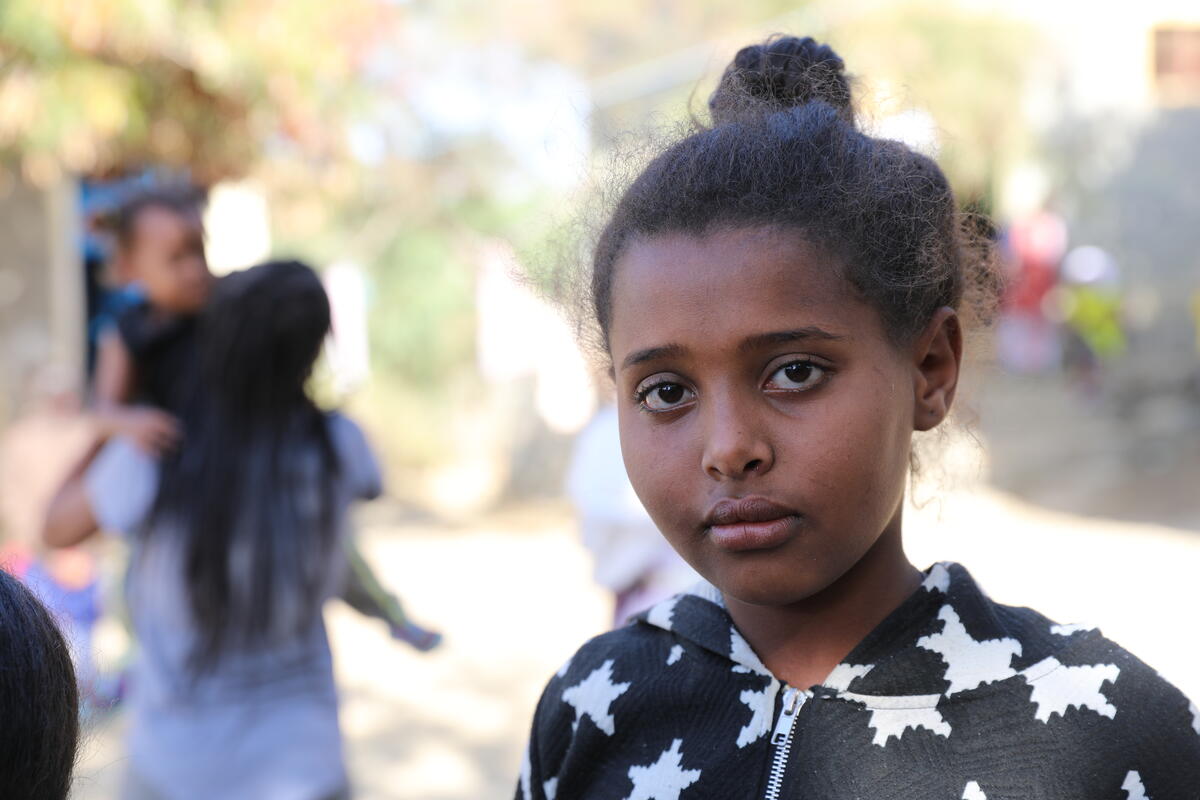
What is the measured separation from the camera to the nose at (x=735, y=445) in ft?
4.41

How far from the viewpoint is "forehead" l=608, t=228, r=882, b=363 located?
138 centimetres

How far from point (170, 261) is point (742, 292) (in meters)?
2.66

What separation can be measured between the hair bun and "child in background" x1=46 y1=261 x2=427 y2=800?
1.47m

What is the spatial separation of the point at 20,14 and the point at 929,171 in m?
4.97

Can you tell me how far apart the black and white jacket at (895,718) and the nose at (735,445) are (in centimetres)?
31

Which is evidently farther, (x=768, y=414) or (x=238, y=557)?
(x=238, y=557)

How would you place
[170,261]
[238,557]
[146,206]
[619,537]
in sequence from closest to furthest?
1. [238,557]
2. [619,537]
3. [170,261]
4. [146,206]

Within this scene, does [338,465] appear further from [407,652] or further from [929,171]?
[407,652]

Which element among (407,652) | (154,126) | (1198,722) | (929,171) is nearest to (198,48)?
(154,126)

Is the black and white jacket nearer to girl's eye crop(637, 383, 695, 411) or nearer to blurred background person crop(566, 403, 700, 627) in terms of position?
girl's eye crop(637, 383, 695, 411)

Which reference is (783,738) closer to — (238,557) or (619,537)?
(238,557)

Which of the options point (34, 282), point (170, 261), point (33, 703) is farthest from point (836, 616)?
Result: point (34, 282)

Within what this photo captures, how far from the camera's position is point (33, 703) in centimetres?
116

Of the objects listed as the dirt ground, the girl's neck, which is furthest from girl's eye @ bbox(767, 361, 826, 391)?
the dirt ground
